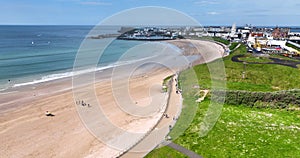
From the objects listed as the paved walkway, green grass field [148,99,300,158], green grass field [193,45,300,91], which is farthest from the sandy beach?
green grass field [193,45,300,91]

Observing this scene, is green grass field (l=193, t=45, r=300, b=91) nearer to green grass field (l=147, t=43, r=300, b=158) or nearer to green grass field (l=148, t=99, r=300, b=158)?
green grass field (l=147, t=43, r=300, b=158)

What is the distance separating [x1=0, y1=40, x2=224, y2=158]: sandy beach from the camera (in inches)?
648

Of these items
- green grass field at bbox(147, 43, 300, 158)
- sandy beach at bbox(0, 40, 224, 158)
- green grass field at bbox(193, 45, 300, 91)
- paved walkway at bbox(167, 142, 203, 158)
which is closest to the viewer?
paved walkway at bbox(167, 142, 203, 158)

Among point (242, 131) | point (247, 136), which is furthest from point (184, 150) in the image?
point (242, 131)

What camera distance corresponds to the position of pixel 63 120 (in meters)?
21.2

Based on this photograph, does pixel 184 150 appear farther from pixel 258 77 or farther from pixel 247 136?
pixel 258 77

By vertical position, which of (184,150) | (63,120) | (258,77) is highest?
(258,77)

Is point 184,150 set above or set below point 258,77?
below

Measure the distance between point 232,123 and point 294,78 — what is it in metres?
16.8

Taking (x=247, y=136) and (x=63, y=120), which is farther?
(x=63, y=120)

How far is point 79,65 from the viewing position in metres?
46.8

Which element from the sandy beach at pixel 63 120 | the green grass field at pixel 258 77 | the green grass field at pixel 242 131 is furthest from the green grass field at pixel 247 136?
the green grass field at pixel 258 77

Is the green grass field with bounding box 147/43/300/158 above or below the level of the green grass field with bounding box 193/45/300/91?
below

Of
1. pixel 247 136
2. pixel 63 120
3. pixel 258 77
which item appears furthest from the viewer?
pixel 258 77
